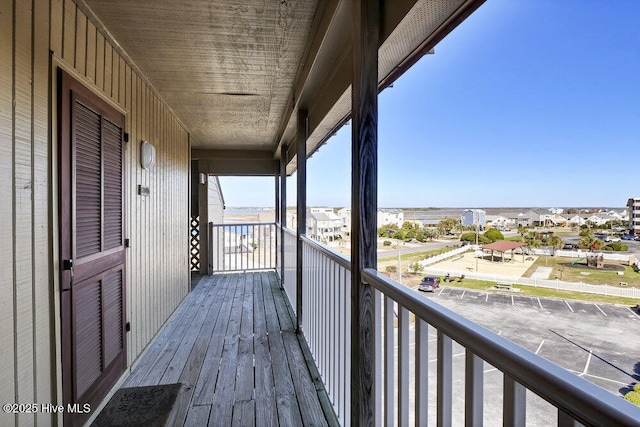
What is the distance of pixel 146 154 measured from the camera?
2.86 metres

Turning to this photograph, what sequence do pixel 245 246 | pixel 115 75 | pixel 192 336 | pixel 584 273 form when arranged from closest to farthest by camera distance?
1. pixel 584 273
2. pixel 115 75
3. pixel 192 336
4. pixel 245 246

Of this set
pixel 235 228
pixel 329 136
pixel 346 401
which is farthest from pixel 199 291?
pixel 346 401

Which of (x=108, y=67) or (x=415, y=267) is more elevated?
(x=108, y=67)

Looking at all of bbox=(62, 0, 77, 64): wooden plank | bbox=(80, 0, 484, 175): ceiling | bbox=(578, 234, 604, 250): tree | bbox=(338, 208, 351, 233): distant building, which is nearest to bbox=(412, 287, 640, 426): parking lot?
bbox=(578, 234, 604, 250): tree

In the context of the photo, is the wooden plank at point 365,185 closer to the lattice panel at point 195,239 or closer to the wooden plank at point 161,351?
the wooden plank at point 161,351

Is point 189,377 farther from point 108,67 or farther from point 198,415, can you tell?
point 108,67

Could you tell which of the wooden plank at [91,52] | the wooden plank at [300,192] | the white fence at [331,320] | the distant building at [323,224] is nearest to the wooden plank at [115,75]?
the wooden plank at [91,52]

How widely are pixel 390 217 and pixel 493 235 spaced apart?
1.88ft

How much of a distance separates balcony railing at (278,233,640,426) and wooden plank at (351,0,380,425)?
58mm

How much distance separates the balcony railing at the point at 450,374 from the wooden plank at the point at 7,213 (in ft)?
4.94

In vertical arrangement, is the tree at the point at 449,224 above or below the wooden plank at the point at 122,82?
below

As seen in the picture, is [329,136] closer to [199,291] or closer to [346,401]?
[346,401]

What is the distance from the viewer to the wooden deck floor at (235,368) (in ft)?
6.60

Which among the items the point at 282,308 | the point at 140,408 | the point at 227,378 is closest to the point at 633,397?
the point at 140,408
